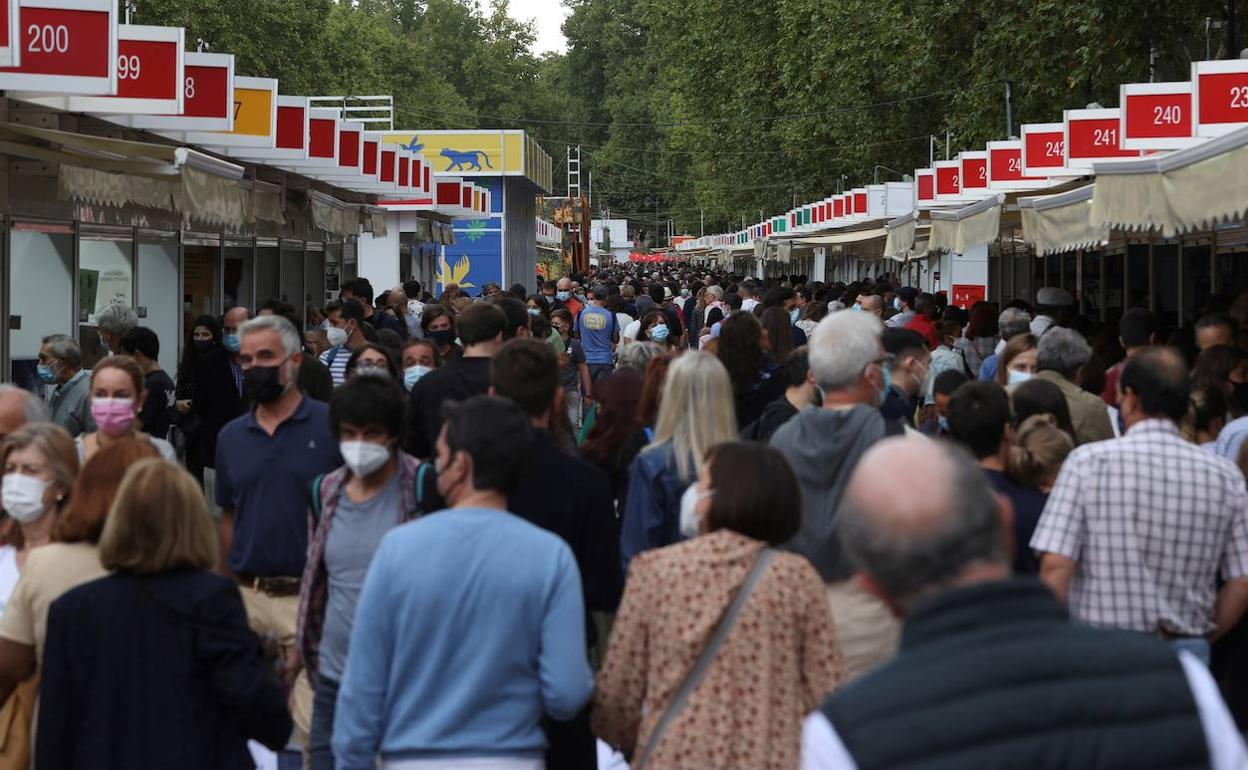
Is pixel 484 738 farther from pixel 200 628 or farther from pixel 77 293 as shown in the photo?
pixel 77 293

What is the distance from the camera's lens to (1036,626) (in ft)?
7.67

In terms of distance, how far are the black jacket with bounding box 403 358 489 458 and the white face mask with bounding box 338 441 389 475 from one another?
6.09ft

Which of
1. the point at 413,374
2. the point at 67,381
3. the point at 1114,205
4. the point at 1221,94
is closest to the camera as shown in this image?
the point at 413,374

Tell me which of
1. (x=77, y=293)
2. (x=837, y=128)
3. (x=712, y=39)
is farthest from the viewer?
(x=712, y=39)

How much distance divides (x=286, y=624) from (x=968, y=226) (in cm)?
1139

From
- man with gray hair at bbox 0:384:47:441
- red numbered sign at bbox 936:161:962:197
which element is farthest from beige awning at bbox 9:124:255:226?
red numbered sign at bbox 936:161:962:197

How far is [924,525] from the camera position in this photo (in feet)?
7.76

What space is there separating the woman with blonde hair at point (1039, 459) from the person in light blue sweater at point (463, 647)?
2.06 meters

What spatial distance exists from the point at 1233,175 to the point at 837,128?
33.7m

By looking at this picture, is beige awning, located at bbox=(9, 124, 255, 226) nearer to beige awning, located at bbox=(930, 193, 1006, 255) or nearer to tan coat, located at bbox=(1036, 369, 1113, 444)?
tan coat, located at bbox=(1036, 369, 1113, 444)

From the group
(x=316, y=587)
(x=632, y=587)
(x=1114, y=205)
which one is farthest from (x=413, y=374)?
(x=632, y=587)

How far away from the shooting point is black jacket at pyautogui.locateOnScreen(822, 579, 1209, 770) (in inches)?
89.3

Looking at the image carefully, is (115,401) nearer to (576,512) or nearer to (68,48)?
(576,512)

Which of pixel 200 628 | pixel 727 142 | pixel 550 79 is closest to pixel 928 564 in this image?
pixel 200 628
